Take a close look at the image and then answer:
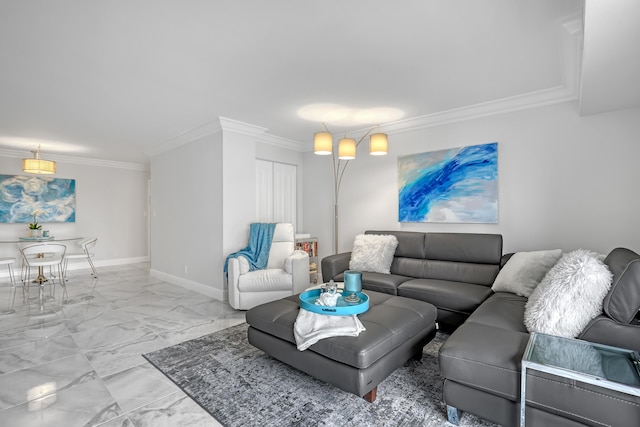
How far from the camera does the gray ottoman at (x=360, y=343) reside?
1860 millimetres

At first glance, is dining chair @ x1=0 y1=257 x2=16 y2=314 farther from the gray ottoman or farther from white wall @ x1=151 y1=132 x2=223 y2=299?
the gray ottoman

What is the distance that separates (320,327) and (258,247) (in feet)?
7.64

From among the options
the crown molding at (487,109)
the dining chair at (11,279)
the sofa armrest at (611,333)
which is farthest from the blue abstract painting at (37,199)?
the sofa armrest at (611,333)

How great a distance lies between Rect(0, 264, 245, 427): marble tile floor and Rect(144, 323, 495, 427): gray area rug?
0.43 ft

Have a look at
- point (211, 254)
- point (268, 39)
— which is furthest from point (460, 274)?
point (211, 254)

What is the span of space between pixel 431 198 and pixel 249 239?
8.34ft

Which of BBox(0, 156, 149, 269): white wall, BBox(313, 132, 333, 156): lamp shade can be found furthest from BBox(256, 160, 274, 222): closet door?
BBox(0, 156, 149, 269): white wall

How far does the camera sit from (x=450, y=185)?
3852mm

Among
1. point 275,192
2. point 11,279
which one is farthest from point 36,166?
point 275,192

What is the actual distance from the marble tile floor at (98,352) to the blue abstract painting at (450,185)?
264 cm

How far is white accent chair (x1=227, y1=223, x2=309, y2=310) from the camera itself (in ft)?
12.3

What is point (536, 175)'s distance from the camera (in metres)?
3.33

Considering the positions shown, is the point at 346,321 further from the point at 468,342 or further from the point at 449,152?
the point at 449,152

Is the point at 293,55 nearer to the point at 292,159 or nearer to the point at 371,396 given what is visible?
the point at 371,396
